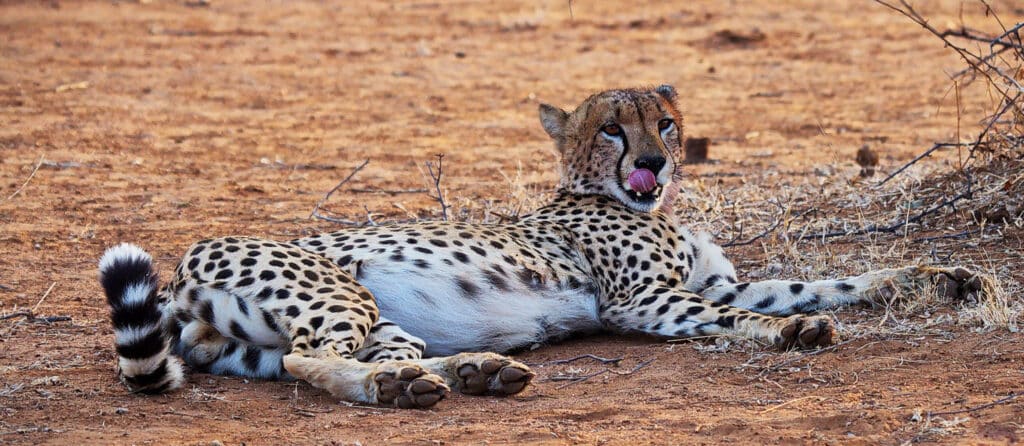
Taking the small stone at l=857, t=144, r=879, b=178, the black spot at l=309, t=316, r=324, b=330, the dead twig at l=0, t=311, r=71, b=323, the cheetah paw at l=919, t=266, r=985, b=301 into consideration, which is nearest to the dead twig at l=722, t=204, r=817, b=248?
the cheetah paw at l=919, t=266, r=985, b=301

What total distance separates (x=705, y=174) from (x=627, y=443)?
15.8 feet

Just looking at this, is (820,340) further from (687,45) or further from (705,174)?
(687,45)

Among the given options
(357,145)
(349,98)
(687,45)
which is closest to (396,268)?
(357,145)

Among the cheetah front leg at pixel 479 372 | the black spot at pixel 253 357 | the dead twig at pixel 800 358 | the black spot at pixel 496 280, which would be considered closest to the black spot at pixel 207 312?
the black spot at pixel 253 357

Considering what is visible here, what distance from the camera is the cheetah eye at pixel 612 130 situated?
5.05 metres

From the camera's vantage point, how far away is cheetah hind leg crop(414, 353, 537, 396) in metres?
3.78

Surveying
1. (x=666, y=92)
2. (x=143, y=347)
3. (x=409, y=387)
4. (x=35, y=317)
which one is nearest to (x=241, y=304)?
(x=143, y=347)

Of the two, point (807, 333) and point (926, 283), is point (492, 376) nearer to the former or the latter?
point (807, 333)

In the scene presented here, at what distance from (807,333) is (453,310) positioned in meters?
1.15

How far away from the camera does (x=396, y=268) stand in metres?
4.45

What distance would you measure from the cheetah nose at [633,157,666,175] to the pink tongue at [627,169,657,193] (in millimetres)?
14

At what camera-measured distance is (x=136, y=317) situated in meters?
3.62

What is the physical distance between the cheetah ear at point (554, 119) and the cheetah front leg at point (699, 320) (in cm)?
91

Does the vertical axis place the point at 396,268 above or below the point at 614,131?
below
